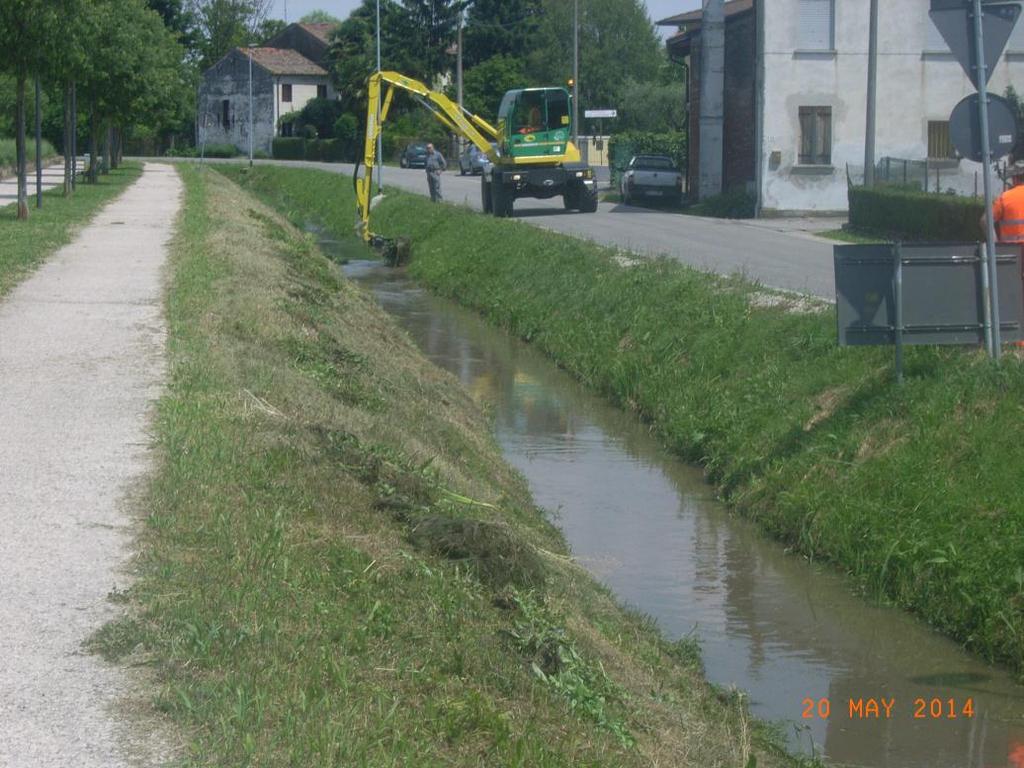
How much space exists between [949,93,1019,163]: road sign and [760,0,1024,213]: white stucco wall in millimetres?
29913

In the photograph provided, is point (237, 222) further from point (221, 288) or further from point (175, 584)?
point (175, 584)

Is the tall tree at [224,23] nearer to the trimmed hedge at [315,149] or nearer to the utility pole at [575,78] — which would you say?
the trimmed hedge at [315,149]

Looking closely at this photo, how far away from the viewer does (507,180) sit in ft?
115

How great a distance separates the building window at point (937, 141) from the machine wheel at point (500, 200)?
499 inches

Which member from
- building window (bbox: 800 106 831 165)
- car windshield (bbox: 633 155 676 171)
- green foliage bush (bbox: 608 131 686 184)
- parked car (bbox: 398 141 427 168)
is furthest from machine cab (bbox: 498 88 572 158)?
parked car (bbox: 398 141 427 168)

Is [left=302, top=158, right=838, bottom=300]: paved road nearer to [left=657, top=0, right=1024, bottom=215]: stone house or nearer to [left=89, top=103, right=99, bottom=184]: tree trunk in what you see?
[left=657, top=0, right=1024, bottom=215]: stone house

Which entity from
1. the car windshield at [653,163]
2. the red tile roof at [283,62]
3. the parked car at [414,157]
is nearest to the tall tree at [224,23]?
the red tile roof at [283,62]

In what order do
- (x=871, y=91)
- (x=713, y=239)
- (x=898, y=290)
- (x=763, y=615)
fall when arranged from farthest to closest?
(x=871, y=91) → (x=713, y=239) → (x=898, y=290) → (x=763, y=615)

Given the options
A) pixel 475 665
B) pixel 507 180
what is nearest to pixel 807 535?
pixel 475 665

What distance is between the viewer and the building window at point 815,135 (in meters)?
40.3

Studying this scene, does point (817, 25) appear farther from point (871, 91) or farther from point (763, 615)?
point (763, 615)

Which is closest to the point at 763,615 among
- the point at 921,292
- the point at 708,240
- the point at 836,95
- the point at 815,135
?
the point at 921,292

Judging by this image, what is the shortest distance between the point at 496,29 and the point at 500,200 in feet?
176

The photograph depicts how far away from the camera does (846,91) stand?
1578 inches
